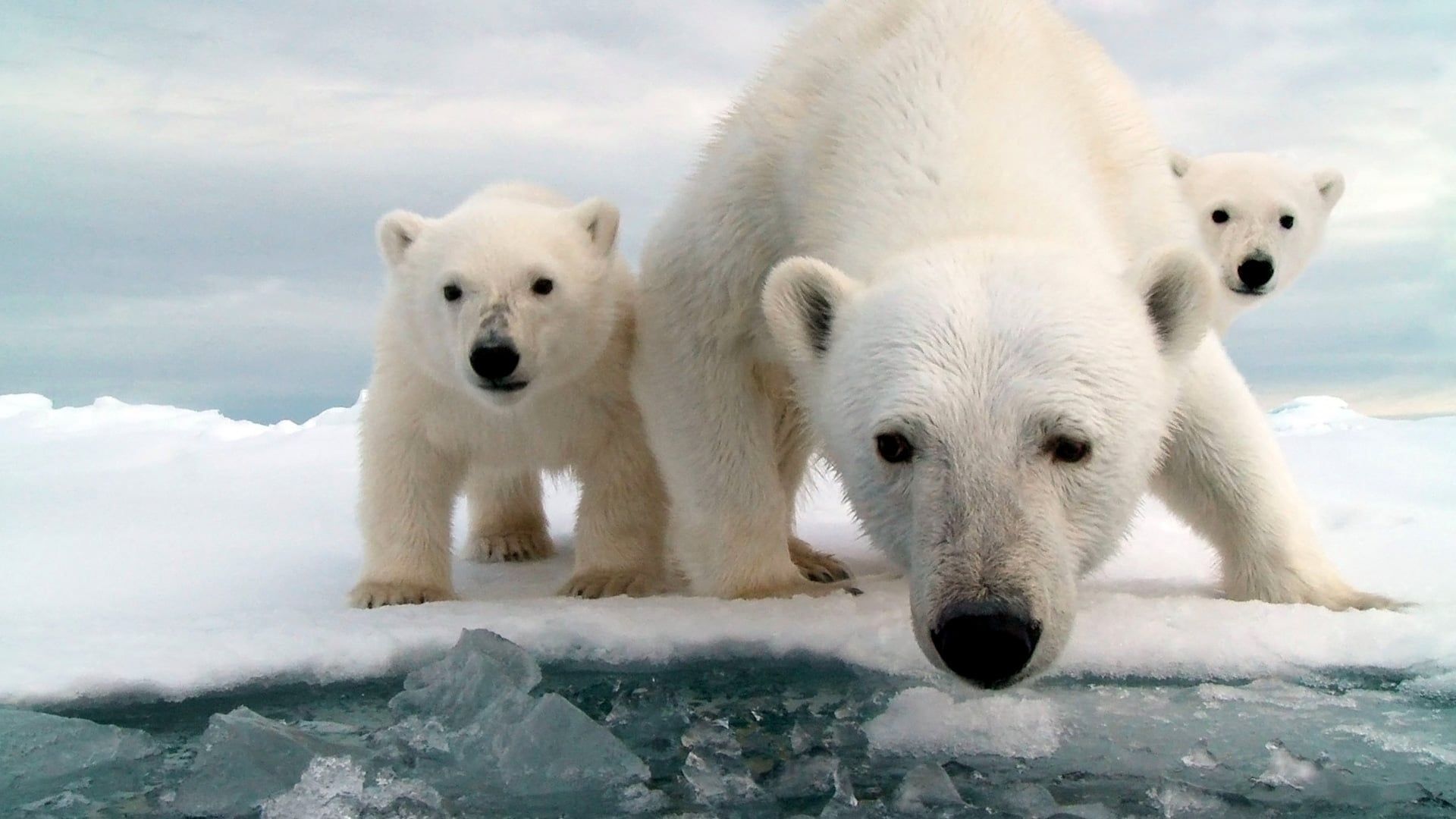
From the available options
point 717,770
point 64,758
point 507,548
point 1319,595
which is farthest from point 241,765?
point 507,548

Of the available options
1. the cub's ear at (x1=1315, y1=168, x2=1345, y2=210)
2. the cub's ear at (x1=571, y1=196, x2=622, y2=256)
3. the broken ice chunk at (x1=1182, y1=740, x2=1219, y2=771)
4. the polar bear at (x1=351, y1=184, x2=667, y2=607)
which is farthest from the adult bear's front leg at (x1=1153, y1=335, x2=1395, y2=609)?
the cub's ear at (x1=1315, y1=168, x2=1345, y2=210)

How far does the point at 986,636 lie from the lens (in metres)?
2.34

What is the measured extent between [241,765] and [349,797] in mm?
265

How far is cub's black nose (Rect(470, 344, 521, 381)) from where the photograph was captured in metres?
4.12

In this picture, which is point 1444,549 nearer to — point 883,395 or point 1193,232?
point 1193,232

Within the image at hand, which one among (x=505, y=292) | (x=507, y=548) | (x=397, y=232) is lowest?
(x=507, y=548)

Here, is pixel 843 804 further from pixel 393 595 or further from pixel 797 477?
pixel 797 477

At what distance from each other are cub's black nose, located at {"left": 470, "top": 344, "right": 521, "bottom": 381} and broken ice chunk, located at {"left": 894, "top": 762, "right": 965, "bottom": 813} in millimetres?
2125

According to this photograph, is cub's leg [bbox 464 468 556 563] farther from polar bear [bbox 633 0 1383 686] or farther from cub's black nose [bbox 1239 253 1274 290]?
cub's black nose [bbox 1239 253 1274 290]

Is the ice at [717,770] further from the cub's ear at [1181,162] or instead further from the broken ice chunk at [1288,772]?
the cub's ear at [1181,162]

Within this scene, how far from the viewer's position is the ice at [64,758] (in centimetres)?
267

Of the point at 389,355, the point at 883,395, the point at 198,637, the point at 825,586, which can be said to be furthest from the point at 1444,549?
the point at 198,637

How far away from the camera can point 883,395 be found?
8.48 ft

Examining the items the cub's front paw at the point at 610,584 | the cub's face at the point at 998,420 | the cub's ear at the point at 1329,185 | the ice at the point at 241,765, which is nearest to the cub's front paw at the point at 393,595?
the cub's front paw at the point at 610,584
